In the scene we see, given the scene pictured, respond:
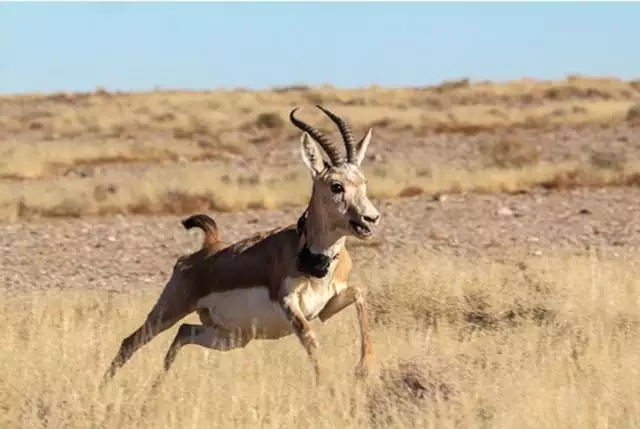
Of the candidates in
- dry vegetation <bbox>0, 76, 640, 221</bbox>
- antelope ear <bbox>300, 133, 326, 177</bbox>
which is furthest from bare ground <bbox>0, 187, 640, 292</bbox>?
antelope ear <bbox>300, 133, 326, 177</bbox>

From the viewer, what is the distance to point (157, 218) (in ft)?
68.3

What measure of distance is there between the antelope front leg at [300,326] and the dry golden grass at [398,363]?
0.50ft

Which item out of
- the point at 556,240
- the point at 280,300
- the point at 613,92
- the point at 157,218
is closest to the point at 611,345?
the point at 280,300

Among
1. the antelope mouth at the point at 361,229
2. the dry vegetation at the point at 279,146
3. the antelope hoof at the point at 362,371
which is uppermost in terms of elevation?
the dry vegetation at the point at 279,146

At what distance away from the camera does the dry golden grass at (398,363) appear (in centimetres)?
733

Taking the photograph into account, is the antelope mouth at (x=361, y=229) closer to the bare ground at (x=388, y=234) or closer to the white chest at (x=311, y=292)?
the white chest at (x=311, y=292)

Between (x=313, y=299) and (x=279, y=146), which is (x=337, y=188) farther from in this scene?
(x=279, y=146)

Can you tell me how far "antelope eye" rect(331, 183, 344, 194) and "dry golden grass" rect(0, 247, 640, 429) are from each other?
40.9 inches

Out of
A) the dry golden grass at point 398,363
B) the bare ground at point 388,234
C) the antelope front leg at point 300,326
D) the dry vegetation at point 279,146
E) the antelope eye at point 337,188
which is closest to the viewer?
the dry golden grass at point 398,363

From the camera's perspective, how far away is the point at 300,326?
8672 mm

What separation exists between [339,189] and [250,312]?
0.95 meters

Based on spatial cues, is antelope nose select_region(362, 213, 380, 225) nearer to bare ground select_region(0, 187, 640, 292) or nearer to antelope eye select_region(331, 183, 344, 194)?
antelope eye select_region(331, 183, 344, 194)

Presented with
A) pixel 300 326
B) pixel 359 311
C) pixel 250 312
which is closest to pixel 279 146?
pixel 250 312

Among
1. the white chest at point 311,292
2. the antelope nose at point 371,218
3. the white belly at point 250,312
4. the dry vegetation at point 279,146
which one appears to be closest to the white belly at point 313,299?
the white chest at point 311,292
